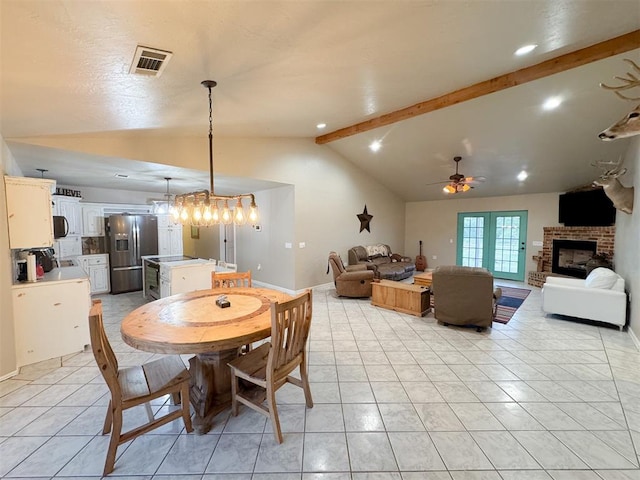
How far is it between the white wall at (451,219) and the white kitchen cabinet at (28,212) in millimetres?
8738

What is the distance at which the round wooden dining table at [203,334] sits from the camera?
5.94ft

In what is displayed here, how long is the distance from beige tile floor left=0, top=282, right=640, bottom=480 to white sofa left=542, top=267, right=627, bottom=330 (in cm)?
69

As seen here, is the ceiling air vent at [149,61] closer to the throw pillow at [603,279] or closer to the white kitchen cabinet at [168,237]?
the white kitchen cabinet at [168,237]

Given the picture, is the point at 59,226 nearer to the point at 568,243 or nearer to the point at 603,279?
the point at 603,279

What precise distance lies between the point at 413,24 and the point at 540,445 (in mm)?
3242

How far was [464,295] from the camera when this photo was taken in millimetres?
3934

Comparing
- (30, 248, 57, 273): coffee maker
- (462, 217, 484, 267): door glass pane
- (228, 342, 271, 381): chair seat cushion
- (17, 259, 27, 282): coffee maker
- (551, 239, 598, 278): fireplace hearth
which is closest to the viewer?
(228, 342, 271, 381): chair seat cushion

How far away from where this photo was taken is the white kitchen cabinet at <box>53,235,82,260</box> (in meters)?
5.55

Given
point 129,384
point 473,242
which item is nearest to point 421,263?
point 473,242

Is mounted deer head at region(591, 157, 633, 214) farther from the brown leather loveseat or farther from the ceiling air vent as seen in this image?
the ceiling air vent

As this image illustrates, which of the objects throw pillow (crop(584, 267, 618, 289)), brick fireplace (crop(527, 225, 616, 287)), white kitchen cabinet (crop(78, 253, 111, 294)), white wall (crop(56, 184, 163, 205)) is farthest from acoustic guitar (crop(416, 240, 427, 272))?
white kitchen cabinet (crop(78, 253, 111, 294))

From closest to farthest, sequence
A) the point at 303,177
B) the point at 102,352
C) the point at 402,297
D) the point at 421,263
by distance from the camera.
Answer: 1. the point at 102,352
2. the point at 402,297
3. the point at 303,177
4. the point at 421,263

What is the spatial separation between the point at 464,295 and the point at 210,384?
343 centimetres

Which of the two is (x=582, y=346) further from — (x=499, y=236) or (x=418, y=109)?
(x=499, y=236)
